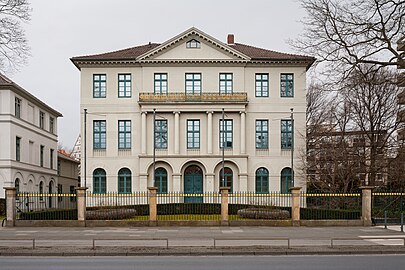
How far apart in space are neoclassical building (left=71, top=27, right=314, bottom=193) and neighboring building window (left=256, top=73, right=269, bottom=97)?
95 millimetres

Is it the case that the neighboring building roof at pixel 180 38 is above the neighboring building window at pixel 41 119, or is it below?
above

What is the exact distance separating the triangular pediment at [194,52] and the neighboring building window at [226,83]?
154 centimetres

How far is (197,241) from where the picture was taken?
69.3 feet

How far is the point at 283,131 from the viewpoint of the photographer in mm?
50250

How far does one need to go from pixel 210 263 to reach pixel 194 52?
36648mm

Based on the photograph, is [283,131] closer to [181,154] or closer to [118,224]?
[181,154]

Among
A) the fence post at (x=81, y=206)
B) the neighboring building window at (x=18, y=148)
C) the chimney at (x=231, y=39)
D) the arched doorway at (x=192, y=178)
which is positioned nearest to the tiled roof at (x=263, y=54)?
the chimney at (x=231, y=39)

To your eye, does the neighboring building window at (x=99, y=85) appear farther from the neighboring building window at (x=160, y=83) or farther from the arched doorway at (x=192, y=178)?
the arched doorway at (x=192, y=178)

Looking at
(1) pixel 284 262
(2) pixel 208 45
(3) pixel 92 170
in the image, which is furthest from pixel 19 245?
(2) pixel 208 45

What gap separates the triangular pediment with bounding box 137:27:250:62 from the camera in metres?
49.6

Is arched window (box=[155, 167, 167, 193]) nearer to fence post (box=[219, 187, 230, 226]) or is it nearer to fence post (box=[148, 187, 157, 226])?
fence post (box=[148, 187, 157, 226])

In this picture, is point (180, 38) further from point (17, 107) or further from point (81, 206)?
point (81, 206)

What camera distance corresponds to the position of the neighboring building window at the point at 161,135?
1962 inches

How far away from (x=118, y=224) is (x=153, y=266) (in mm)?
14062
